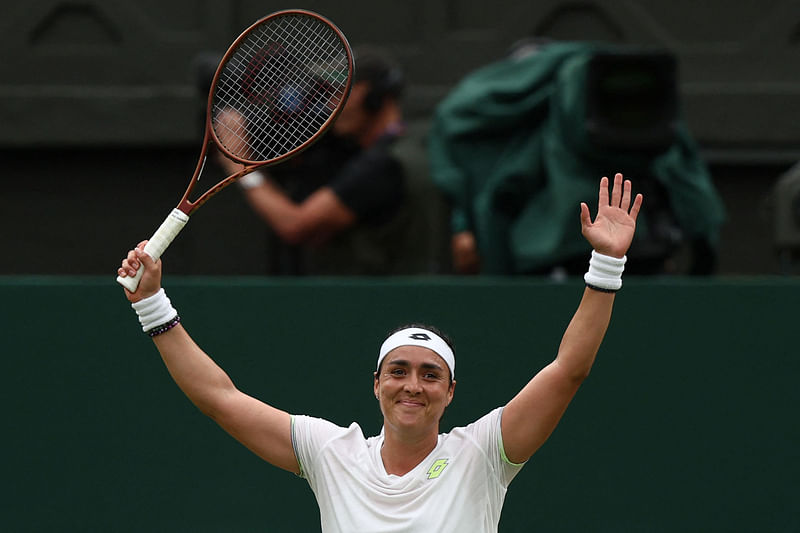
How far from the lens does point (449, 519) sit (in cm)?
303

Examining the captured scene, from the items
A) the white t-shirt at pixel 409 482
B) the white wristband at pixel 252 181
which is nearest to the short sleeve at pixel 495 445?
the white t-shirt at pixel 409 482

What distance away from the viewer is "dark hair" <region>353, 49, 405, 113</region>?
5.23 metres

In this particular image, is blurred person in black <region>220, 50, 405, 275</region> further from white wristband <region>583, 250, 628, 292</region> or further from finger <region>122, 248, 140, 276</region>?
white wristband <region>583, 250, 628, 292</region>

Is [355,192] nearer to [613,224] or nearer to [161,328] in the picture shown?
[161,328]

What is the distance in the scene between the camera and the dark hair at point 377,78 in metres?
5.23

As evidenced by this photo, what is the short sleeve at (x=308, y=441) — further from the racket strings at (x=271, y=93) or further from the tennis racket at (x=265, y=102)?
the racket strings at (x=271, y=93)

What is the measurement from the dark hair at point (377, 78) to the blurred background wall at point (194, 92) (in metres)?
2.41

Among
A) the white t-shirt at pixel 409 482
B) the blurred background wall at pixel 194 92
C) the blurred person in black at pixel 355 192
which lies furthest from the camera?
the blurred background wall at pixel 194 92

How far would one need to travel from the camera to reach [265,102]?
407 cm

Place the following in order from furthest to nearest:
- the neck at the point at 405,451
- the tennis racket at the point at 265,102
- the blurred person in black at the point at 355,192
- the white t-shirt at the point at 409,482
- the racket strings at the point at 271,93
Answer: the blurred person in black at the point at 355,192 → the racket strings at the point at 271,93 → the tennis racket at the point at 265,102 → the neck at the point at 405,451 → the white t-shirt at the point at 409,482

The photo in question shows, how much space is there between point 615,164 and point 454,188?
64 cm

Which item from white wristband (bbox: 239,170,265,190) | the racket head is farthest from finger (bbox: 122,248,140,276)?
white wristband (bbox: 239,170,265,190)

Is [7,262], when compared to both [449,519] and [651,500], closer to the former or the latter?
[651,500]

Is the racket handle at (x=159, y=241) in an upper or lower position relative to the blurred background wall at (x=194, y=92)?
lower
